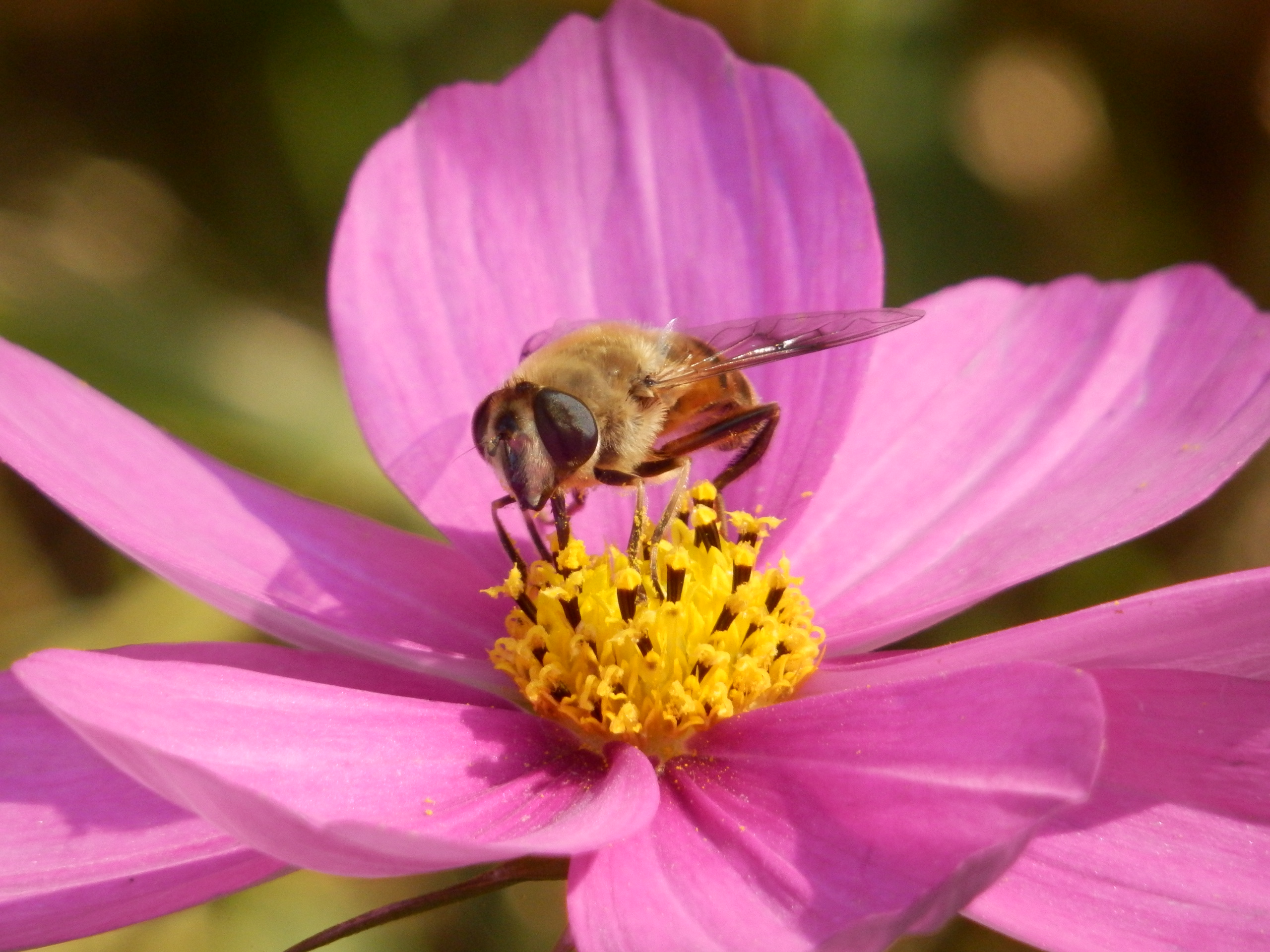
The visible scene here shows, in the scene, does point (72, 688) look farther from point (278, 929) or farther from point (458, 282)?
point (278, 929)

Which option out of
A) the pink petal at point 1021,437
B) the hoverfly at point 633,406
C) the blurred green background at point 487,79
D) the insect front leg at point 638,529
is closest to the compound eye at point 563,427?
the hoverfly at point 633,406

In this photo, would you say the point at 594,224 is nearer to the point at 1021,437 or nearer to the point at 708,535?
the point at 708,535

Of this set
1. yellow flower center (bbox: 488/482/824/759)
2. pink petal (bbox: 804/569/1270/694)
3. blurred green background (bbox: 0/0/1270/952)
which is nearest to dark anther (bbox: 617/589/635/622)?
yellow flower center (bbox: 488/482/824/759)

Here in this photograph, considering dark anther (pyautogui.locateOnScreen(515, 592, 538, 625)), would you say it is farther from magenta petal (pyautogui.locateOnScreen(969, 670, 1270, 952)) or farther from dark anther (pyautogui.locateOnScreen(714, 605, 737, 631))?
magenta petal (pyautogui.locateOnScreen(969, 670, 1270, 952))

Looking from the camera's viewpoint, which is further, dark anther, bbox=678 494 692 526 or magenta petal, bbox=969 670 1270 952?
dark anther, bbox=678 494 692 526

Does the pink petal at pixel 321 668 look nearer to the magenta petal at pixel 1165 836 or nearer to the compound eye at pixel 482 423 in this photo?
the compound eye at pixel 482 423
